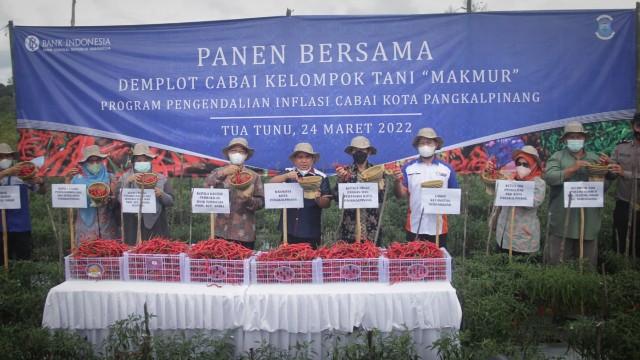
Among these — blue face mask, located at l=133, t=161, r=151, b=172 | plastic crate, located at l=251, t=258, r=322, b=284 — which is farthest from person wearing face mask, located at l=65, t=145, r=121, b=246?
plastic crate, located at l=251, t=258, r=322, b=284

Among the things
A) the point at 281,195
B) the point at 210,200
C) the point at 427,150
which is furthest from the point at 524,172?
the point at 210,200

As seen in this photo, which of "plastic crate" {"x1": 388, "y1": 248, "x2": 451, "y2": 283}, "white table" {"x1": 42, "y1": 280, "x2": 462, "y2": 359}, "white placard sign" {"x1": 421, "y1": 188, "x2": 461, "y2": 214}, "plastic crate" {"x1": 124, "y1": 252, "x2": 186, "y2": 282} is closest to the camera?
"white table" {"x1": 42, "y1": 280, "x2": 462, "y2": 359}

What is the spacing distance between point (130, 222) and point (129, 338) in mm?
2019

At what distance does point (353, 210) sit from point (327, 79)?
5.29 feet

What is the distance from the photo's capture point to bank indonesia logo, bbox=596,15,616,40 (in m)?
5.78

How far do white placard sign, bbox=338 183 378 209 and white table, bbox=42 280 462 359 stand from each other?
2.83 feet

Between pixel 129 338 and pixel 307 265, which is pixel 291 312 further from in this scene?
pixel 129 338

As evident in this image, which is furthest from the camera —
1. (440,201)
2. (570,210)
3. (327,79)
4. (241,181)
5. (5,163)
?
(327,79)

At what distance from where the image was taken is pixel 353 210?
5.23 m

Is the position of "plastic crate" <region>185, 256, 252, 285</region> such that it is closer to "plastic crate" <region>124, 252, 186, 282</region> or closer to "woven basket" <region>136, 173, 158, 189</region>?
"plastic crate" <region>124, 252, 186, 282</region>

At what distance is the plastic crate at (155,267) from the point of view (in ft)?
13.0

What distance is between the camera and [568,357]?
12.7ft

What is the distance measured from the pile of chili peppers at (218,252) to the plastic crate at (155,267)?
0.10m

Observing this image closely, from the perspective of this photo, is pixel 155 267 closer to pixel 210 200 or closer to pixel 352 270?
pixel 210 200
